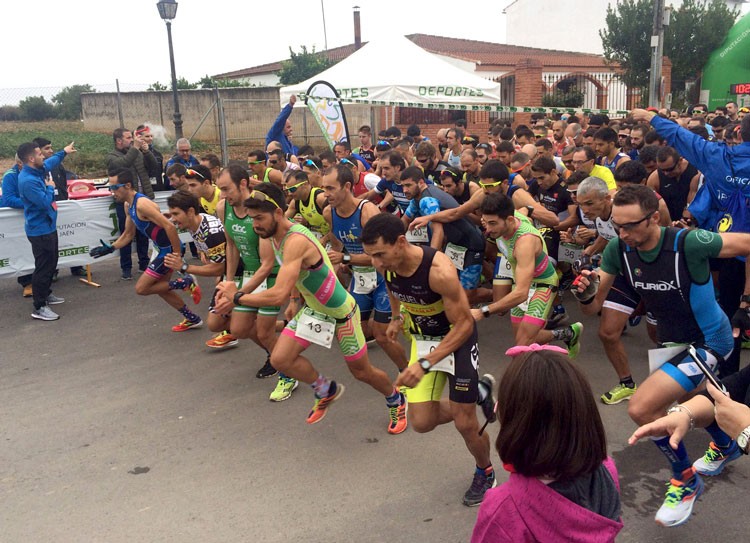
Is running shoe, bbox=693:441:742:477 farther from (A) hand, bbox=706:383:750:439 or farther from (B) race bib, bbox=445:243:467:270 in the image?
(B) race bib, bbox=445:243:467:270

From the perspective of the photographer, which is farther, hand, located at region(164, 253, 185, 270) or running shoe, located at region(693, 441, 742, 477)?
hand, located at region(164, 253, 185, 270)

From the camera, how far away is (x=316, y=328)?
5062 millimetres

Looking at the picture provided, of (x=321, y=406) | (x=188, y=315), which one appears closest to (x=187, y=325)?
(x=188, y=315)

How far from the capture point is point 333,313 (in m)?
5.07

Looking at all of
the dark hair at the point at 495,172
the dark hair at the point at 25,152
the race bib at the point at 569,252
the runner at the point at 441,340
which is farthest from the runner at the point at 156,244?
the race bib at the point at 569,252

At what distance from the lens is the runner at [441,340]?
3969 millimetres

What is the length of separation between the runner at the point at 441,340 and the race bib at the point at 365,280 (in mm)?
1863

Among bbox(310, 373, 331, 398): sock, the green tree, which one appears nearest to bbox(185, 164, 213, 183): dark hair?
bbox(310, 373, 331, 398): sock

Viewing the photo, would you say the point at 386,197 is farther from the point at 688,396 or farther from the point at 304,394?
the point at 688,396

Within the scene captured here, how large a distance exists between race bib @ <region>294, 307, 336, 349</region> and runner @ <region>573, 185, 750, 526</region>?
194cm

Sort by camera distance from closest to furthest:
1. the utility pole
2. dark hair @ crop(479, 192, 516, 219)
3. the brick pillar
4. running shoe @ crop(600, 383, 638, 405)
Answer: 1. dark hair @ crop(479, 192, 516, 219)
2. running shoe @ crop(600, 383, 638, 405)
3. the utility pole
4. the brick pillar

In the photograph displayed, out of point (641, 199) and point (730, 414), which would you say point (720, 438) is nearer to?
point (641, 199)

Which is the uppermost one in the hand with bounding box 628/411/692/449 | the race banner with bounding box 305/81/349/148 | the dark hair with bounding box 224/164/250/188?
the race banner with bounding box 305/81/349/148

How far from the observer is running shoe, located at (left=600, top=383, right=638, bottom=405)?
538 cm
